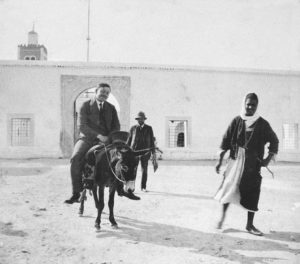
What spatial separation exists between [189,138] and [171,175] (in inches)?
158

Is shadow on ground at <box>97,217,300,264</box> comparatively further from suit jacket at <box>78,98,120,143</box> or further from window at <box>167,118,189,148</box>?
window at <box>167,118,189,148</box>

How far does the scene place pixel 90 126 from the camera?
13.6 ft

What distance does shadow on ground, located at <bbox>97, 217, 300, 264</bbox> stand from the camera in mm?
3070

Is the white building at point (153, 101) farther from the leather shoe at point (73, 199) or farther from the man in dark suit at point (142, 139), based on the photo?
the leather shoe at point (73, 199)

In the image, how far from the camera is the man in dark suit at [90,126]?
4.09 metres

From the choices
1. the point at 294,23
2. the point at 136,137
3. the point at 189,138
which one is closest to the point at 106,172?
the point at 136,137

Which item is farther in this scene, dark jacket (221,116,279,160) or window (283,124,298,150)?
window (283,124,298,150)

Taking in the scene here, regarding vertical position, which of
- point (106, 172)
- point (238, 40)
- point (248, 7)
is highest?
point (248, 7)

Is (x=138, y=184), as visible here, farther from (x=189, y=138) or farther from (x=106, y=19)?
(x=189, y=138)

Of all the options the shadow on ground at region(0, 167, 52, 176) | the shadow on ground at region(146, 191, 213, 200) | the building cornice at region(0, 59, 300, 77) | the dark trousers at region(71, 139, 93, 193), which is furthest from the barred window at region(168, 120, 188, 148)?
the dark trousers at region(71, 139, 93, 193)

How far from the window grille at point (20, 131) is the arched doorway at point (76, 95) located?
142 centimetres

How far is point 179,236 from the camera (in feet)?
11.8

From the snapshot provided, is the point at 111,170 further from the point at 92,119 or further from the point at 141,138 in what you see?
the point at 141,138

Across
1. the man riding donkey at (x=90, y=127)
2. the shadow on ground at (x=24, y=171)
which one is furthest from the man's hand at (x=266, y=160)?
the shadow on ground at (x=24, y=171)
